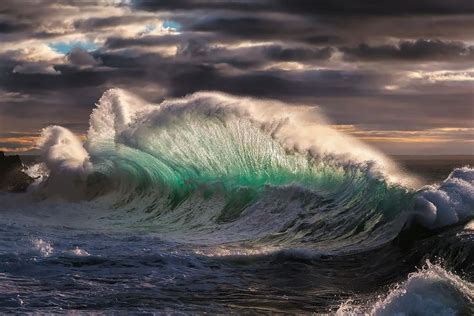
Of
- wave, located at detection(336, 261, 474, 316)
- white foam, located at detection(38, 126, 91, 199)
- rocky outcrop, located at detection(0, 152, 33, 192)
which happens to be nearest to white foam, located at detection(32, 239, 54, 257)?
wave, located at detection(336, 261, 474, 316)

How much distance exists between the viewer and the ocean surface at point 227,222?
1105cm

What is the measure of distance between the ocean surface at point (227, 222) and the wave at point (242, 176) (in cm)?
6

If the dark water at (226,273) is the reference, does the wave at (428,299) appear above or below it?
above

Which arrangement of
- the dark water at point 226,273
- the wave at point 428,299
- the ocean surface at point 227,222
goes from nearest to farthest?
the wave at point 428,299 < the dark water at point 226,273 < the ocean surface at point 227,222

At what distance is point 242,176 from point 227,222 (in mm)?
3603

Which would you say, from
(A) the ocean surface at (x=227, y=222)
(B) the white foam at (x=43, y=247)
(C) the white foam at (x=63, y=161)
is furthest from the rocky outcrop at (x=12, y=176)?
(B) the white foam at (x=43, y=247)

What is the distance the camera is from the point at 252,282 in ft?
40.8

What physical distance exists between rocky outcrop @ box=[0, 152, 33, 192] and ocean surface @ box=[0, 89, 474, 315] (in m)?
1.02

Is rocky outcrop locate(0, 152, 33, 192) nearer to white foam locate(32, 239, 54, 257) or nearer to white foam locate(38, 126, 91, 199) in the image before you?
white foam locate(38, 126, 91, 199)

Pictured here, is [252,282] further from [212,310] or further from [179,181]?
[179,181]

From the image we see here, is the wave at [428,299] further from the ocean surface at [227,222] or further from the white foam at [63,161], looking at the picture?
the white foam at [63,161]

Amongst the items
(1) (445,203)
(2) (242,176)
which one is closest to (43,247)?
(1) (445,203)

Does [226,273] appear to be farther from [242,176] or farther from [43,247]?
[242,176]

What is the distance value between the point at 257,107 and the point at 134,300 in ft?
50.8
